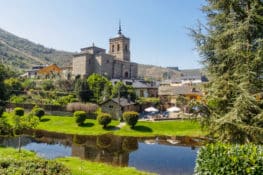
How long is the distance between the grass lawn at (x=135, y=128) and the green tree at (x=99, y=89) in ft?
52.4

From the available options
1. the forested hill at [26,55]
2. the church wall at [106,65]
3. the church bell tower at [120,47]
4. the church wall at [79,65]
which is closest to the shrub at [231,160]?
the church wall at [106,65]

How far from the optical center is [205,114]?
15.8 m

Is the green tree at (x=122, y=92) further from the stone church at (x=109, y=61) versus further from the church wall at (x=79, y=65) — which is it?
the church wall at (x=79, y=65)

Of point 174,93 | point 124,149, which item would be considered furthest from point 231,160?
point 174,93

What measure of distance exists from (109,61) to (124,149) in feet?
191

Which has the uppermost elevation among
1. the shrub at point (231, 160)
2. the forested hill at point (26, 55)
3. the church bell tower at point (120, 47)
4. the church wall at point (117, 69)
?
the forested hill at point (26, 55)

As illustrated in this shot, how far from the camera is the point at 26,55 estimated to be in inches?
6417

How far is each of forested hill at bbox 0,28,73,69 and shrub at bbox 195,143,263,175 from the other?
393 feet

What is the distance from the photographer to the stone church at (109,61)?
8025 centimetres

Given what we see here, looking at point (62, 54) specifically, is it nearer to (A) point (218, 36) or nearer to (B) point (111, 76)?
(B) point (111, 76)

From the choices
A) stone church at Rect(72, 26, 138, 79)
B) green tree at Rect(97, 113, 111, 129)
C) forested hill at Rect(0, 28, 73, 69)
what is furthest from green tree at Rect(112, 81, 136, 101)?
forested hill at Rect(0, 28, 73, 69)

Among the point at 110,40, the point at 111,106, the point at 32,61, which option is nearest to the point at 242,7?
the point at 111,106

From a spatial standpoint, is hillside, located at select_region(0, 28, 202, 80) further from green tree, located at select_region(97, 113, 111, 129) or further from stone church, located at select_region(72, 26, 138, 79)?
green tree, located at select_region(97, 113, 111, 129)

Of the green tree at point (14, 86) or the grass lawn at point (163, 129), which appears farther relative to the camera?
the green tree at point (14, 86)
